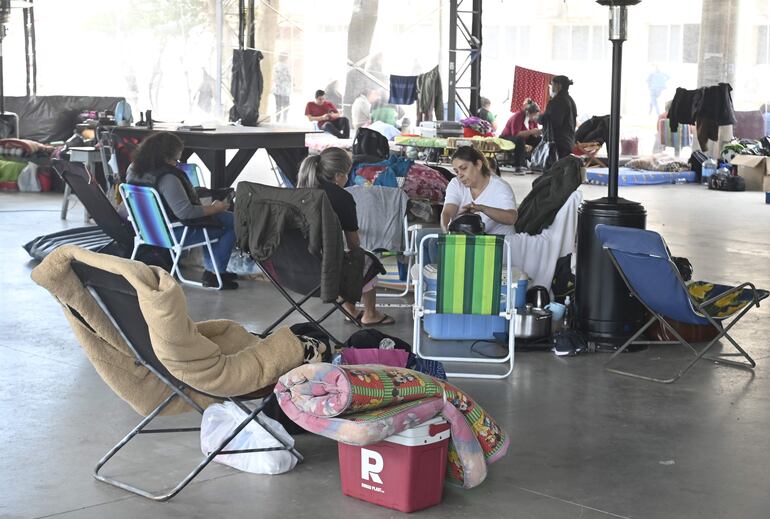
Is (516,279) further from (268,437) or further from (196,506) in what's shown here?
(196,506)

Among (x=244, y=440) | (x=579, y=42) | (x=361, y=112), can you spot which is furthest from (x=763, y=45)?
(x=244, y=440)

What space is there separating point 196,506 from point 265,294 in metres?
3.70

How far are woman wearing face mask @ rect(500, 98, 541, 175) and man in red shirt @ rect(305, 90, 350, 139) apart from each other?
336cm

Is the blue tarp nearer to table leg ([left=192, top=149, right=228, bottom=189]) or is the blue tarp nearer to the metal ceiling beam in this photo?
the metal ceiling beam

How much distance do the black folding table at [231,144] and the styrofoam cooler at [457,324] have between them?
467 centimetres

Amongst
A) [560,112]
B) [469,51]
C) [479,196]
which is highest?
[469,51]

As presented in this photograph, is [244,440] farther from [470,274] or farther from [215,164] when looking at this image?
[215,164]

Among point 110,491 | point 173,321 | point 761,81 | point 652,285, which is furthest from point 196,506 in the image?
point 761,81

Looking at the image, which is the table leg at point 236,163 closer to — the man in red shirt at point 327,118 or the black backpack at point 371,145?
the black backpack at point 371,145

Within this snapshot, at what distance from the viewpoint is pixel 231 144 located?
393 inches

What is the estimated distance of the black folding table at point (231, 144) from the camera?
32.7 ft

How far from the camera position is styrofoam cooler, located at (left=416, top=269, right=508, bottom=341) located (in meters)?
5.60

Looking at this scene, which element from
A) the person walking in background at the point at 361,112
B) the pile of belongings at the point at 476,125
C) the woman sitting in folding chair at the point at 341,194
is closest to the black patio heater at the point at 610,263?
the woman sitting in folding chair at the point at 341,194

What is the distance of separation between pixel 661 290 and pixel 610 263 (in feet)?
1.89
